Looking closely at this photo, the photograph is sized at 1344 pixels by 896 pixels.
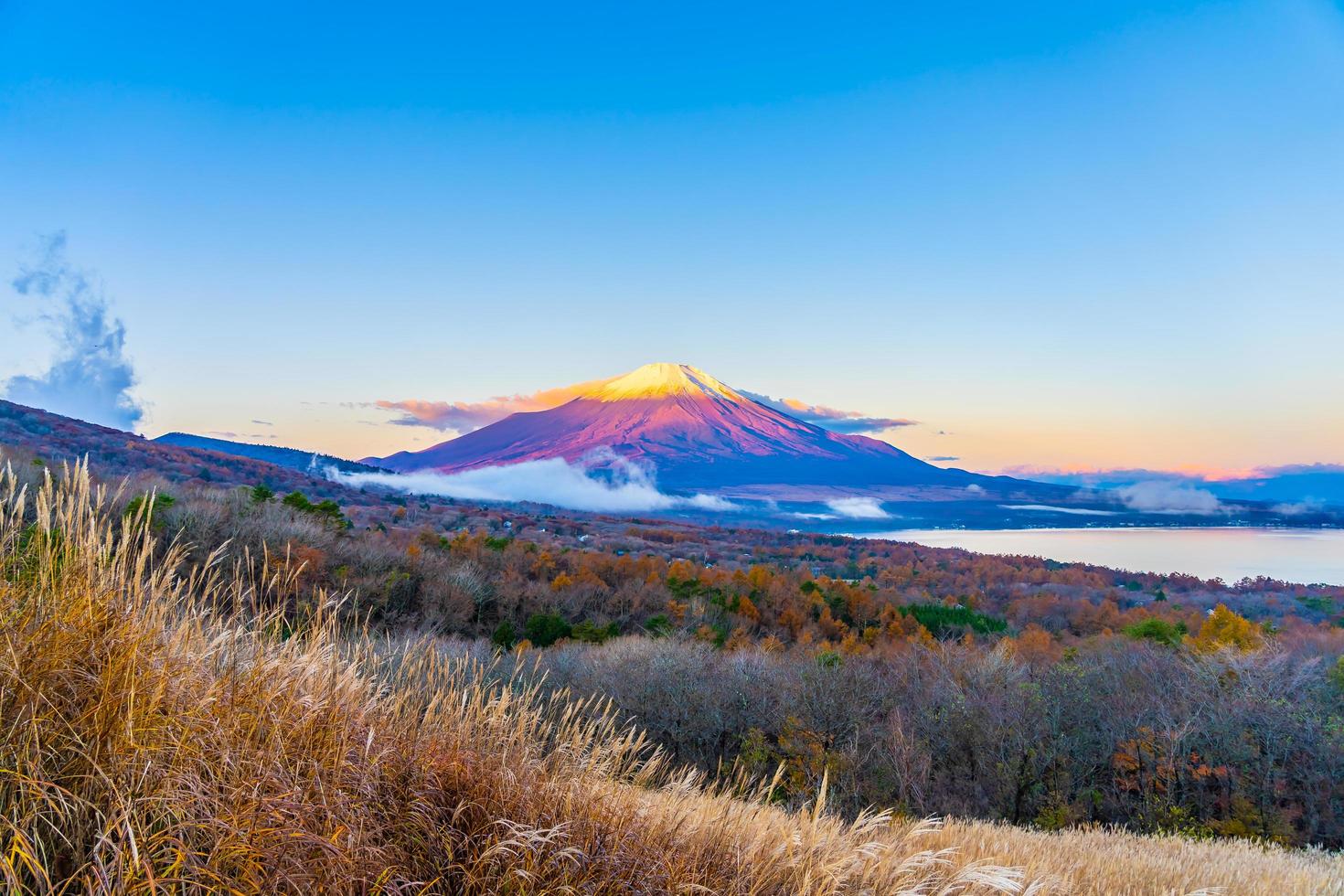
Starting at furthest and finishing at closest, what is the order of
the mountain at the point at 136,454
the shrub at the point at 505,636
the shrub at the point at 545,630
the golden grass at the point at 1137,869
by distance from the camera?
1. the mountain at the point at 136,454
2. the shrub at the point at 545,630
3. the shrub at the point at 505,636
4. the golden grass at the point at 1137,869

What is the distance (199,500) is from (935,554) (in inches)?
3722

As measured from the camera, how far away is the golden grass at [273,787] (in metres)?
2.47

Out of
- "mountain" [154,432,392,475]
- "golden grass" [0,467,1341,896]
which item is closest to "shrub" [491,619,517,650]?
"golden grass" [0,467,1341,896]

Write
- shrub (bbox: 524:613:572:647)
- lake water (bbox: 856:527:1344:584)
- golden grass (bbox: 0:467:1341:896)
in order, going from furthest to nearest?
lake water (bbox: 856:527:1344:584)
shrub (bbox: 524:613:572:647)
golden grass (bbox: 0:467:1341:896)

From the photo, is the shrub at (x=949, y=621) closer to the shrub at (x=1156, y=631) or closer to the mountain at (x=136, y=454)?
the shrub at (x=1156, y=631)

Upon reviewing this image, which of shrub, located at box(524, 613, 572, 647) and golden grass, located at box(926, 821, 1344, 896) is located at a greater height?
golden grass, located at box(926, 821, 1344, 896)

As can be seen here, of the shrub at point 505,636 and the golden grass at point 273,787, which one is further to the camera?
the shrub at point 505,636

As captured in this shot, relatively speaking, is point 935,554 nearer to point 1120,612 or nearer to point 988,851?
point 1120,612

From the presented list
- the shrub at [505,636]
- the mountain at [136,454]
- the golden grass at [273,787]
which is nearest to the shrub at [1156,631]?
the shrub at [505,636]

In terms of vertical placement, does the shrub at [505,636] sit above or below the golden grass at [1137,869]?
below

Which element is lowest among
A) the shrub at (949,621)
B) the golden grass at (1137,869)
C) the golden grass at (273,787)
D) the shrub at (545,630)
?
the shrub at (949,621)

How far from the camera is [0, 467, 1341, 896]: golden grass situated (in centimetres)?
247

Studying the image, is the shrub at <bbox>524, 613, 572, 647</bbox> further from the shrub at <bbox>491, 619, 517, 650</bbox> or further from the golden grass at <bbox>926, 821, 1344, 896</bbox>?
the golden grass at <bbox>926, 821, 1344, 896</bbox>

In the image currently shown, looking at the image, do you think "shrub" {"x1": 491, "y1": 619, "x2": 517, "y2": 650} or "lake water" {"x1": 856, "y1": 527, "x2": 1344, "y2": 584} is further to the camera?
"lake water" {"x1": 856, "y1": 527, "x2": 1344, "y2": 584}
